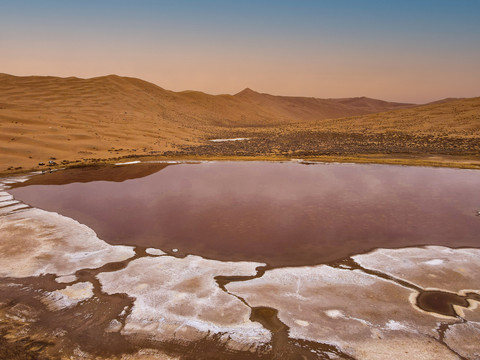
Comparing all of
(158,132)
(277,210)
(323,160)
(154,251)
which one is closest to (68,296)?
(154,251)

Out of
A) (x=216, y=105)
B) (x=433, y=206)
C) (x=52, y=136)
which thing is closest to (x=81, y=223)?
(x=433, y=206)

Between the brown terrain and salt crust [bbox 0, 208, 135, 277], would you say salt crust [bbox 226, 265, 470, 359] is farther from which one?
the brown terrain

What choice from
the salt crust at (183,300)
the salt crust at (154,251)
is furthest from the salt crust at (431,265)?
the salt crust at (154,251)

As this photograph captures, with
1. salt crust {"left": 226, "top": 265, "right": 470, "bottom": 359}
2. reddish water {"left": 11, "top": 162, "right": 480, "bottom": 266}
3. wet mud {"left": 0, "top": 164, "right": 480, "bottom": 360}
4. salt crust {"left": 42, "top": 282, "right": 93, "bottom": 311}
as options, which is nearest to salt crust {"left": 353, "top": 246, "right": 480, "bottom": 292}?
wet mud {"left": 0, "top": 164, "right": 480, "bottom": 360}

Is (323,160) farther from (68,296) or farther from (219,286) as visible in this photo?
(68,296)

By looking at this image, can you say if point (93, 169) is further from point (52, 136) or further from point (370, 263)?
point (370, 263)
